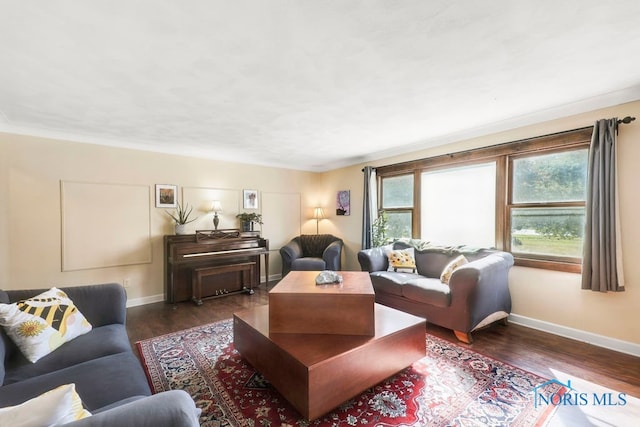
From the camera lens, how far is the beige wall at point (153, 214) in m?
2.47

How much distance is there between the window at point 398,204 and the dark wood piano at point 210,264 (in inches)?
87.7

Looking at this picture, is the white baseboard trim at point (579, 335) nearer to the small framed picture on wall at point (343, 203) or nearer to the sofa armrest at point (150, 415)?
the small framed picture on wall at point (343, 203)

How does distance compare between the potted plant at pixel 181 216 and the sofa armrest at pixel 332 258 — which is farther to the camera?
the sofa armrest at pixel 332 258

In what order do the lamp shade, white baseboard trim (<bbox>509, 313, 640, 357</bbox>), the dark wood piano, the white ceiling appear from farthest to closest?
the lamp shade → the dark wood piano → white baseboard trim (<bbox>509, 313, 640, 357</bbox>) → the white ceiling

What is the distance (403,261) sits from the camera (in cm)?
378

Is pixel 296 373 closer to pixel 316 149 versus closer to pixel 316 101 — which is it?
pixel 316 101

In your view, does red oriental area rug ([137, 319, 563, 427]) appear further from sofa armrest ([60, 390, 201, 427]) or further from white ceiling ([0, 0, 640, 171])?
white ceiling ([0, 0, 640, 171])

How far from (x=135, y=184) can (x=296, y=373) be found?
3.63 m

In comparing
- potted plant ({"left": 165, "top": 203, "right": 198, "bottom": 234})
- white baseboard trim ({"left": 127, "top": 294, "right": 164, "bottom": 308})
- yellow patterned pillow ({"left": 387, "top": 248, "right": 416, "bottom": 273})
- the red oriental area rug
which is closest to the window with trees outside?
yellow patterned pillow ({"left": 387, "top": 248, "right": 416, "bottom": 273})

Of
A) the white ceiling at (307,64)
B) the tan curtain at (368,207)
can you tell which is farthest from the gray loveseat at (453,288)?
the white ceiling at (307,64)

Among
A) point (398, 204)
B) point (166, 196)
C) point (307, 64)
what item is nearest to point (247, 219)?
point (166, 196)

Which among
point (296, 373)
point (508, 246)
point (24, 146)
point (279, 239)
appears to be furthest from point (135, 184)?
point (508, 246)

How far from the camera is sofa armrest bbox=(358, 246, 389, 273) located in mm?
3762

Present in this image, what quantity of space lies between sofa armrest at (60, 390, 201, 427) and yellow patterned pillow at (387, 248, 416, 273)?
10.8 feet
